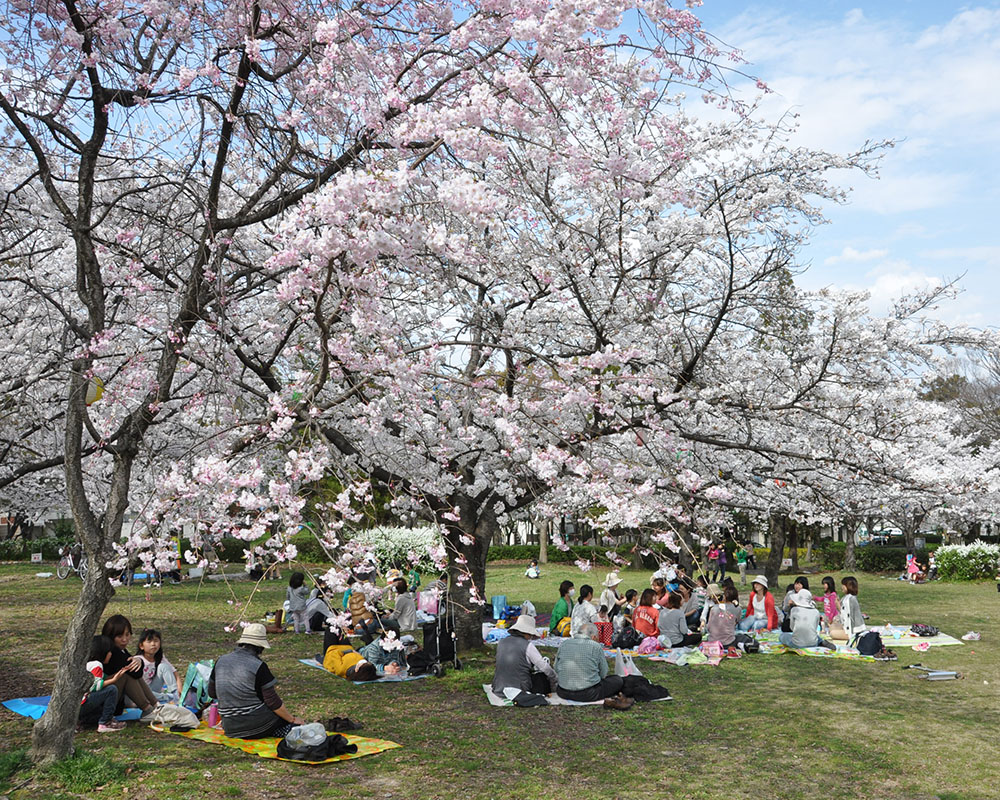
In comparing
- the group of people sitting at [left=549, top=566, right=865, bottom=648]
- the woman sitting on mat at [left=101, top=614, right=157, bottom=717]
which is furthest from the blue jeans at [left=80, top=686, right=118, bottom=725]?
the group of people sitting at [left=549, top=566, right=865, bottom=648]

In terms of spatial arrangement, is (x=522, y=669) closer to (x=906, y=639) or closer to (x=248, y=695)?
(x=248, y=695)

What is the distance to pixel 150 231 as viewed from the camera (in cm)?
784

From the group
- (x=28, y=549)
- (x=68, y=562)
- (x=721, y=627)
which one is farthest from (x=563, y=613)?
(x=28, y=549)

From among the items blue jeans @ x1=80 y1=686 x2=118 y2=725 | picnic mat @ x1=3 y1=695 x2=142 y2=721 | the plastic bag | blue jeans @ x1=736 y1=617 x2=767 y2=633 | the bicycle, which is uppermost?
the bicycle

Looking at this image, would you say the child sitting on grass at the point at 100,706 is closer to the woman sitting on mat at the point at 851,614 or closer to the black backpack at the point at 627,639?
the black backpack at the point at 627,639

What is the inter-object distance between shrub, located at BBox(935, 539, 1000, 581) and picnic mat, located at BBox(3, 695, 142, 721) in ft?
83.0

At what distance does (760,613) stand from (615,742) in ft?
25.1

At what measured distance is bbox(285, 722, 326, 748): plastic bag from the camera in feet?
21.7

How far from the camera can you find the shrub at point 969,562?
82.5ft

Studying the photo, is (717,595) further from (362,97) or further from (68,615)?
(68,615)

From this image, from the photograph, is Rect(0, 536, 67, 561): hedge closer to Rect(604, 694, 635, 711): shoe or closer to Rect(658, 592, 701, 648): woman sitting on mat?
Rect(658, 592, 701, 648): woman sitting on mat

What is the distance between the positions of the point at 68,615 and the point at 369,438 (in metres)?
9.54

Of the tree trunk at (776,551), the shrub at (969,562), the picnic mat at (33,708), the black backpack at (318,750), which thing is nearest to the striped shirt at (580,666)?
the black backpack at (318,750)

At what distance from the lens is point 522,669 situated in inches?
353
